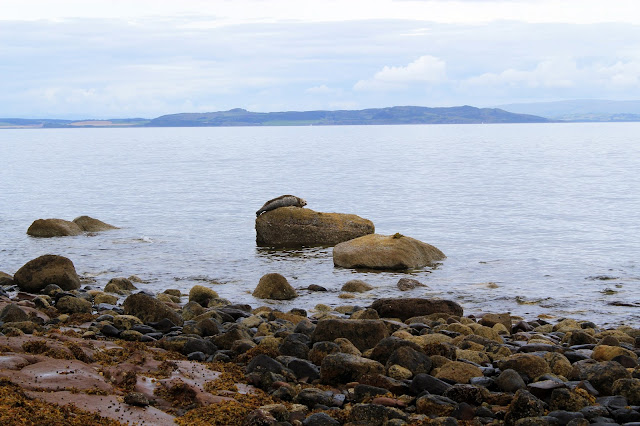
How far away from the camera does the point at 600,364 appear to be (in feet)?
31.8

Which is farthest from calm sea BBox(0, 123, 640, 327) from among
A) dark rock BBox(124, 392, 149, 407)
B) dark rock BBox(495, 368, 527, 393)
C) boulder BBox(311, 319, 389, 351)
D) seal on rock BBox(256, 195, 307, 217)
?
dark rock BBox(124, 392, 149, 407)

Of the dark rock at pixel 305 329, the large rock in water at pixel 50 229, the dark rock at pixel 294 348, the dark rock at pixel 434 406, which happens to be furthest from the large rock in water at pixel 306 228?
the dark rock at pixel 434 406

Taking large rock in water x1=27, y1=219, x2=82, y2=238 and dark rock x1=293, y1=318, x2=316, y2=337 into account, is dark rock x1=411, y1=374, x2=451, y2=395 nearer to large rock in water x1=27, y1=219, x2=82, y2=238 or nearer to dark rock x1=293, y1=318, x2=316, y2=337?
dark rock x1=293, y1=318, x2=316, y2=337

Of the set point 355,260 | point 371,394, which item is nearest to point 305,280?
point 355,260

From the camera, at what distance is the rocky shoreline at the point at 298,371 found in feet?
26.6

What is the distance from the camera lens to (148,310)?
526 inches

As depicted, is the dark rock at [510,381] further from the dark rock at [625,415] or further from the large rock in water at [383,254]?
the large rock in water at [383,254]

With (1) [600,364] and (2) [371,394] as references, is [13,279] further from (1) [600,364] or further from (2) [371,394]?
(1) [600,364]

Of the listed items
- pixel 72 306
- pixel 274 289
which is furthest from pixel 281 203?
pixel 72 306

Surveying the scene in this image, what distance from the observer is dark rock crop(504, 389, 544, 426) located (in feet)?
27.0

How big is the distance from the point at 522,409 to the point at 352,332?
3685 mm

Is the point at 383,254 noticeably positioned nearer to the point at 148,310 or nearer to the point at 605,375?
the point at 148,310

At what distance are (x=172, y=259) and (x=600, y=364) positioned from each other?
16.4 metres

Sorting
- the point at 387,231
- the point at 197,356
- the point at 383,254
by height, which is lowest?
the point at 387,231
